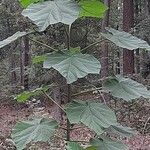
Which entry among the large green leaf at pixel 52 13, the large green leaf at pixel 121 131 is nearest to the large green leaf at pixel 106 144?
the large green leaf at pixel 121 131

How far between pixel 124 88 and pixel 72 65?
16.5 inches

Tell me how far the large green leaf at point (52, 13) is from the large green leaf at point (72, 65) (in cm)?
22

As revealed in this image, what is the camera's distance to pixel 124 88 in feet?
7.43

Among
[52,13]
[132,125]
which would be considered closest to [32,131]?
[52,13]

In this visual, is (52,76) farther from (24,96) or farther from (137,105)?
(24,96)

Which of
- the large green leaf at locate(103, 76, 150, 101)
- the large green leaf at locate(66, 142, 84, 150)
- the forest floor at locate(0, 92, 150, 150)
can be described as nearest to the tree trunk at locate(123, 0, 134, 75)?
the forest floor at locate(0, 92, 150, 150)

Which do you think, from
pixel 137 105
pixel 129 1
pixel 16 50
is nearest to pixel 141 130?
pixel 137 105

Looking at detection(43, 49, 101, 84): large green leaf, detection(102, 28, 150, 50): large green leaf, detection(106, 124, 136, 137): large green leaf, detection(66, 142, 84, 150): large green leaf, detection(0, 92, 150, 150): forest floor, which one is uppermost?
detection(102, 28, 150, 50): large green leaf

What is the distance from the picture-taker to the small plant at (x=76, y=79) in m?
1.94

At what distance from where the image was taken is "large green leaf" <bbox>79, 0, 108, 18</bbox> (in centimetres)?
232

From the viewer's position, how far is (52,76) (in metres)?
13.7

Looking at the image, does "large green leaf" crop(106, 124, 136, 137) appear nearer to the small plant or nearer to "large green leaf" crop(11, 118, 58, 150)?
the small plant

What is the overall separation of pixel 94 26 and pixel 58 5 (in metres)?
14.3

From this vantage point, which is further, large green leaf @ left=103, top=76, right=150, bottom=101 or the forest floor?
the forest floor
